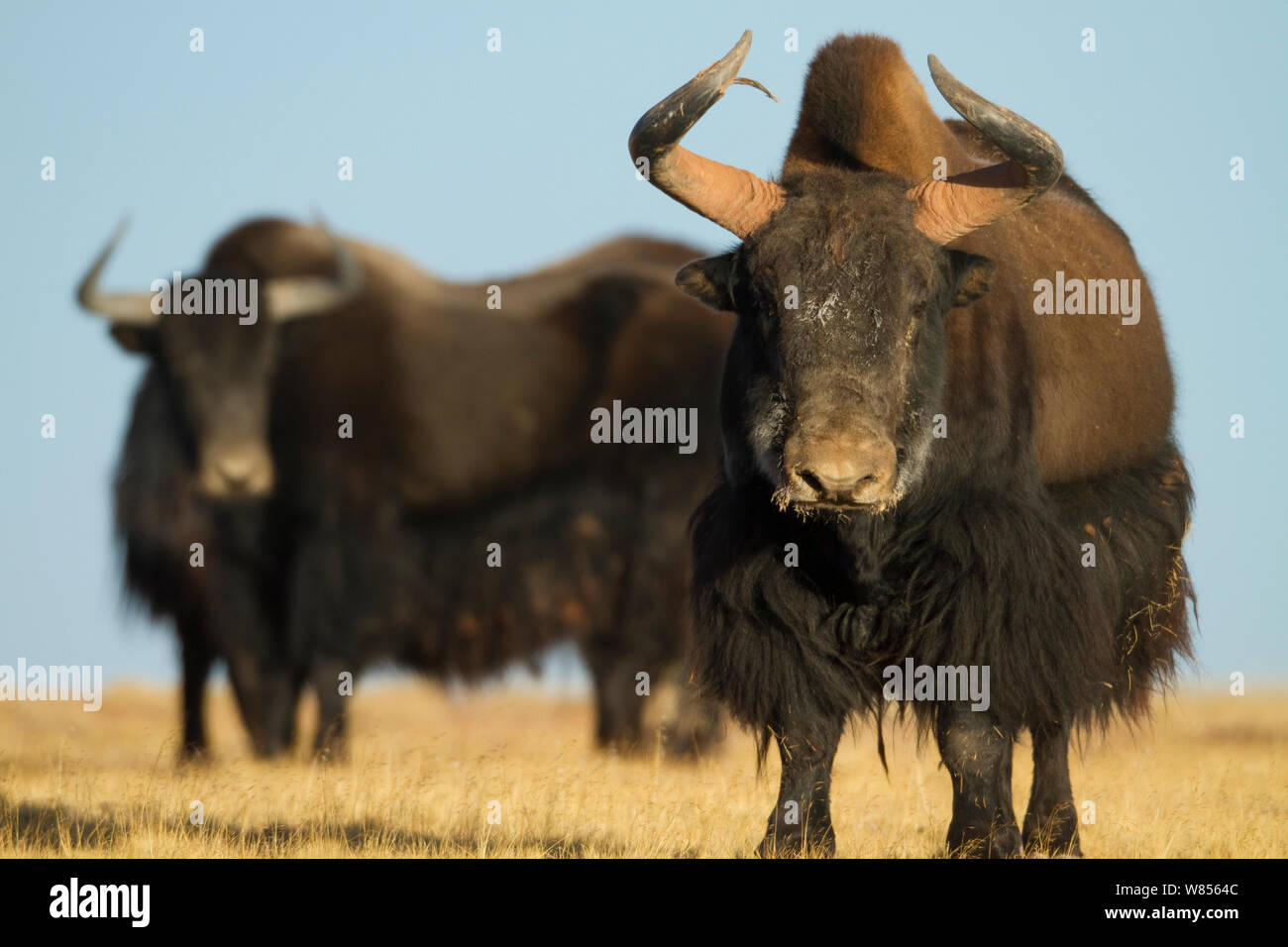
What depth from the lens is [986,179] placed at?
6852mm

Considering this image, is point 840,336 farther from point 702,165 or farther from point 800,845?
point 800,845

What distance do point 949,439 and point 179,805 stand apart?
3732 millimetres

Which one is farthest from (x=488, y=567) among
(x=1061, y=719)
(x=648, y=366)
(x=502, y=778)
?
(x=1061, y=719)

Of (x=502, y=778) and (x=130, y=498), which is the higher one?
(x=130, y=498)

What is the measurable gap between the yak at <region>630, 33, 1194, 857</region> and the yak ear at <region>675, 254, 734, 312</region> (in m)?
0.01

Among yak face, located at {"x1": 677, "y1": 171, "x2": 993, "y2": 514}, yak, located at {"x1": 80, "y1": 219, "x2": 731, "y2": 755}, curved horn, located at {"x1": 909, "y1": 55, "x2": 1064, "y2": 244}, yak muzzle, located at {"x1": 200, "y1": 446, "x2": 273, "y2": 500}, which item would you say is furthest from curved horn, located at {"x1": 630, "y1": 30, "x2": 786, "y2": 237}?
yak muzzle, located at {"x1": 200, "y1": 446, "x2": 273, "y2": 500}

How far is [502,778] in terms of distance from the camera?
9117mm

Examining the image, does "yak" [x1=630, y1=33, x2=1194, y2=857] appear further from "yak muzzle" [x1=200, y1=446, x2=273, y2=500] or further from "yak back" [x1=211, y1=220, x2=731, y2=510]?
"yak back" [x1=211, y1=220, x2=731, y2=510]

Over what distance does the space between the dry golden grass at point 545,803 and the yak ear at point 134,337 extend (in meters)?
3.60

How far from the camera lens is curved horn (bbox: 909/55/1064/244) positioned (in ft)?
21.4

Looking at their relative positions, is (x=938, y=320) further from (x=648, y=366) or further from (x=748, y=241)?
(x=648, y=366)
